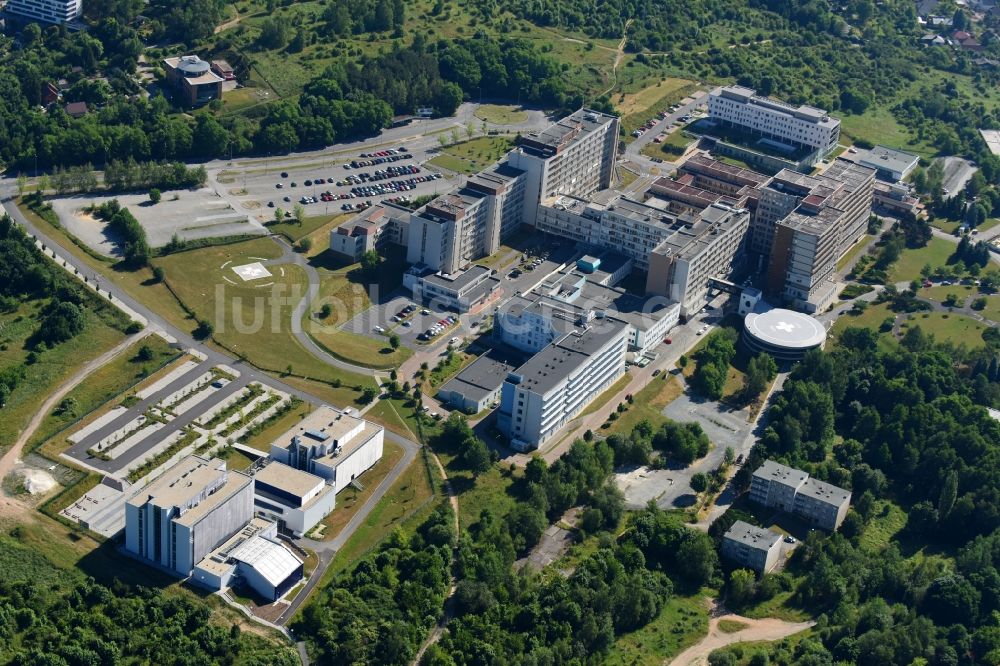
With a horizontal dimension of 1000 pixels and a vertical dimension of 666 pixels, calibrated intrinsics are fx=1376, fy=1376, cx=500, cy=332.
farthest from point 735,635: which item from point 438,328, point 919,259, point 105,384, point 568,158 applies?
point 919,259

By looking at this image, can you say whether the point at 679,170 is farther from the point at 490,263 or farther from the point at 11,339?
the point at 11,339

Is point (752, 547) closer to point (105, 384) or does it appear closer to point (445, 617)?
point (445, 617)

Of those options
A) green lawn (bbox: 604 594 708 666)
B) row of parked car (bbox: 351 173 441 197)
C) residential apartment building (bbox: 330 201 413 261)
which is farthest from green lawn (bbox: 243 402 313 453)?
row of parked car (bbox: 351 173 441 197)

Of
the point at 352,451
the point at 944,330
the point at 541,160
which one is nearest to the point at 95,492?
the point at 352,451

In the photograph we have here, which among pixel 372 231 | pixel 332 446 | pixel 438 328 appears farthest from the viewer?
pixel 372 231

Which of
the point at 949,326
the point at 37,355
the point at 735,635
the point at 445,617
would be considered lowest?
the point at 735,635

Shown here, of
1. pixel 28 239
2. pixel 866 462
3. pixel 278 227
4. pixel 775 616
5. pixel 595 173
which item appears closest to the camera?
pixel 775 616
